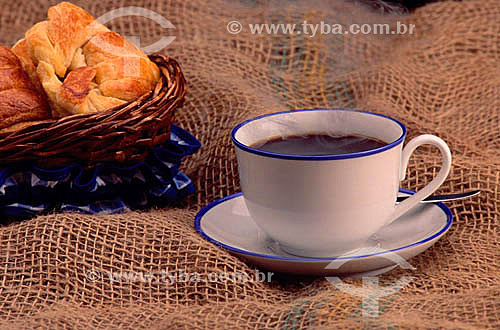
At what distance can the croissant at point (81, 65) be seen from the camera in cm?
93

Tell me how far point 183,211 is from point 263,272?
0.77 feet

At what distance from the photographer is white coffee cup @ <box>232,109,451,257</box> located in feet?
2.46

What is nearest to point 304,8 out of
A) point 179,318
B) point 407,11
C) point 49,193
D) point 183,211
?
point 407,11

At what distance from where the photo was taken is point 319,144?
83 cm

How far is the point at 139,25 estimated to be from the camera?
56.4 inches

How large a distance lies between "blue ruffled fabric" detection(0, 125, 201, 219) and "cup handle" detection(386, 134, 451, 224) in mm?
356

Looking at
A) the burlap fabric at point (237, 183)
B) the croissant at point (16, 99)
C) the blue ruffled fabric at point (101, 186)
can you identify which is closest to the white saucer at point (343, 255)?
the burlap fabric at point (237, 183)

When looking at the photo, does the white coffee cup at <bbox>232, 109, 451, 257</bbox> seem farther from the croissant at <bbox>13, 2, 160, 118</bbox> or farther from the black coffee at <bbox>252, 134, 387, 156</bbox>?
the croissant at <bbox>13, 2, 160, 118</bbox>

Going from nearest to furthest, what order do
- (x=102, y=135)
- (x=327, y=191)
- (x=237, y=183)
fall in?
1. (x=327, y=191)
2. (x=102, y=135)
3. (x=237, y=183)

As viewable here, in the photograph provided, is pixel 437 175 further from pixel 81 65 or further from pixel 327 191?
pixel 81 65

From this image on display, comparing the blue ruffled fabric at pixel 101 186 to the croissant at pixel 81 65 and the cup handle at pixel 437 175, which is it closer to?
the croissant at pixel 81 65

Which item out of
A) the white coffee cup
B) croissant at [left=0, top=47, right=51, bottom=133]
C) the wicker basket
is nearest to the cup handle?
the white coffee cup

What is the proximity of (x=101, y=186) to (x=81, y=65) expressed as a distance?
185mm

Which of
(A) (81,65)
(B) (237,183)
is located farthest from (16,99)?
(B) (237,183)
